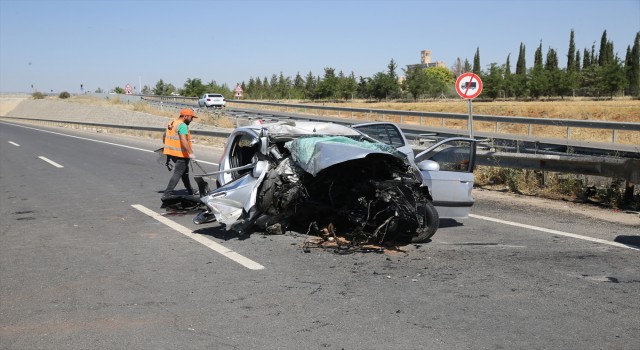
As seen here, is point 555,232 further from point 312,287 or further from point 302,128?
point 312,287

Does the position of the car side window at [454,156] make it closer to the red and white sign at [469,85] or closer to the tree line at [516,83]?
the red and white sign at [469,85]

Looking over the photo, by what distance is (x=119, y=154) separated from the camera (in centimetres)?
2042

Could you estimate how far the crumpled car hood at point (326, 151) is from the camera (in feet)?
21.7

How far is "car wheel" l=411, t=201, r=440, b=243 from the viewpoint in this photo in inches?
275

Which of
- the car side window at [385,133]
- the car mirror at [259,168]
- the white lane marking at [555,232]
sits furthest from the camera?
the car side window at [385,133]

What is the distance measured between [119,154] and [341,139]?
49.2 feet

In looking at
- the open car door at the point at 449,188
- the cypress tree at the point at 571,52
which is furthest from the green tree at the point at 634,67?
the open car door at the point at 449,188

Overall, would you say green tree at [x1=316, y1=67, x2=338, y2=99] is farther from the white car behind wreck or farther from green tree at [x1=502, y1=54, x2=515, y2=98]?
the white car behind wreck

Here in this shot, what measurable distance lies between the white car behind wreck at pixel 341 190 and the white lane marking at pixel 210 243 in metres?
0.28

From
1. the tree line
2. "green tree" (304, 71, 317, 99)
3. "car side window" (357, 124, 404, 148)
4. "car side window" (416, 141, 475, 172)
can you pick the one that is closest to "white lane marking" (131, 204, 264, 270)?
"car side window" (416, 141, 475, 172)

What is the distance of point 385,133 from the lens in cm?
934

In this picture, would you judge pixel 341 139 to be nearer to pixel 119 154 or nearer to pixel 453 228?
pixel 453 228

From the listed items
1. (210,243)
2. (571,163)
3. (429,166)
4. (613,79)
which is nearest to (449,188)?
(429,166)

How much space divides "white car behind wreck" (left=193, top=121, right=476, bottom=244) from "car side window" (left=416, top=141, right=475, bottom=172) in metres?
0.01
